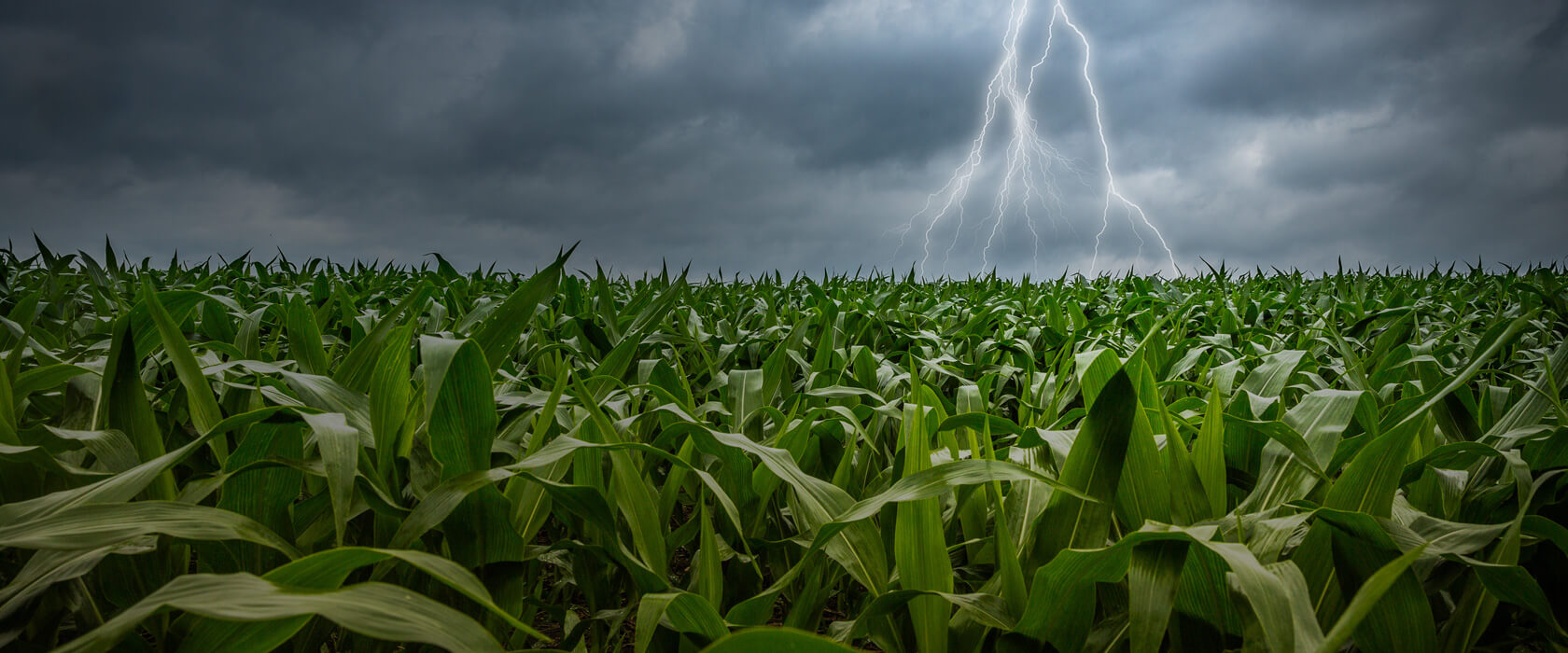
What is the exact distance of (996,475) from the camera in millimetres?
630

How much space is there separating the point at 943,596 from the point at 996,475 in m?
0.11

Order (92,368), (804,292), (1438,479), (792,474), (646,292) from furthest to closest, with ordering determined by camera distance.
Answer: (804,292), (646,292), (92,368), (1438,479), (792,474)

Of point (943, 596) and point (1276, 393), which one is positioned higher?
point (1276, 393)

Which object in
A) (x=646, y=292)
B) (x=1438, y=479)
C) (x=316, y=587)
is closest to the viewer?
(x=316, y=587)

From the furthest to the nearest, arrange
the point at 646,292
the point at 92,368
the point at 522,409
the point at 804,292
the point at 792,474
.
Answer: the point at 804,292 → the point at 646,292 → the point at 522,409 → the point at 92,368 → the point at 792,474

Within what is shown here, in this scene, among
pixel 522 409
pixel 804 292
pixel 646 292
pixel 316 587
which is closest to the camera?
pixel 316 587

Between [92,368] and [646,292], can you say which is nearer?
[92,368]

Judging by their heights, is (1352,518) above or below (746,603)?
above

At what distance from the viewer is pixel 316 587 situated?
0.49 metres

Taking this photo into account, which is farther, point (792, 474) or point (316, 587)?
point (792, 474)

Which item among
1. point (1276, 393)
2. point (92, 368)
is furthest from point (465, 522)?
point (1276, 393)

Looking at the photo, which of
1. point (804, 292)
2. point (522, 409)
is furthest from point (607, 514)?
point (804, 292)

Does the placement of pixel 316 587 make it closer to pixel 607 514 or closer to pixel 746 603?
pixel 607 514

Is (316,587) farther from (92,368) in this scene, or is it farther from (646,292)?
(646,292)
